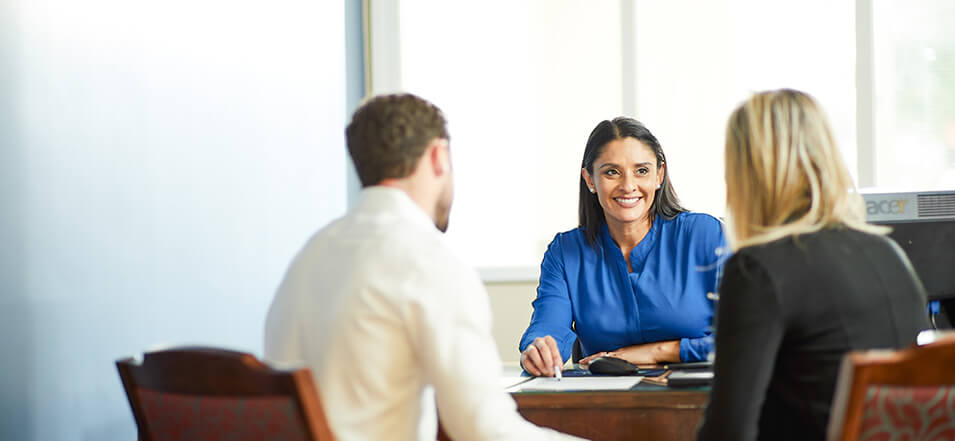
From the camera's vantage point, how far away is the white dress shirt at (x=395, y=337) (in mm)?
1251

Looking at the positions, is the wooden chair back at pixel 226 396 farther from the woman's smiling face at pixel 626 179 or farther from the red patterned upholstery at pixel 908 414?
the woman's smiling face at pixel 626 179

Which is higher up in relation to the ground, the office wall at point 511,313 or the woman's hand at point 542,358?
the woman's hand at point 542,358

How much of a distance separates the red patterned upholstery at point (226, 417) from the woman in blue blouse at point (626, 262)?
1192 millimetres

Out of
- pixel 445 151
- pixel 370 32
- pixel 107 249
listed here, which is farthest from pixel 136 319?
pixel 370 32

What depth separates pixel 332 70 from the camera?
4273 millimetres

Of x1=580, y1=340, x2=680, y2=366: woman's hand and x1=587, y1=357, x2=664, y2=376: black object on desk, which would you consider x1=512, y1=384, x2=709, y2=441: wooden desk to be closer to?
x1=587, y1=357, x2=664, y2=376: black object on desk

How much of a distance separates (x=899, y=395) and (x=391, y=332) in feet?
2.16

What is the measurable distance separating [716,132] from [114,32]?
131 inches

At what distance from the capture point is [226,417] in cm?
122

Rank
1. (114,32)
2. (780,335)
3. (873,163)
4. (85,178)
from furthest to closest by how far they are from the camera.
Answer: (873,163)
(114,32)
(85,178)
(780,335)

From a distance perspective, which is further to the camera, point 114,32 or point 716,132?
point 716,132

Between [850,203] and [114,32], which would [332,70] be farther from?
[850,203]

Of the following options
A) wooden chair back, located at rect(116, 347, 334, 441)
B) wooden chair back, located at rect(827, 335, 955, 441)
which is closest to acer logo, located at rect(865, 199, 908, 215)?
wooden chair back, located at rect(827, 335, 955, 441)

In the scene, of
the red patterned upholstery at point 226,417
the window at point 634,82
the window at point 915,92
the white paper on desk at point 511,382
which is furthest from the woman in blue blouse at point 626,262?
the window at point 915,92
